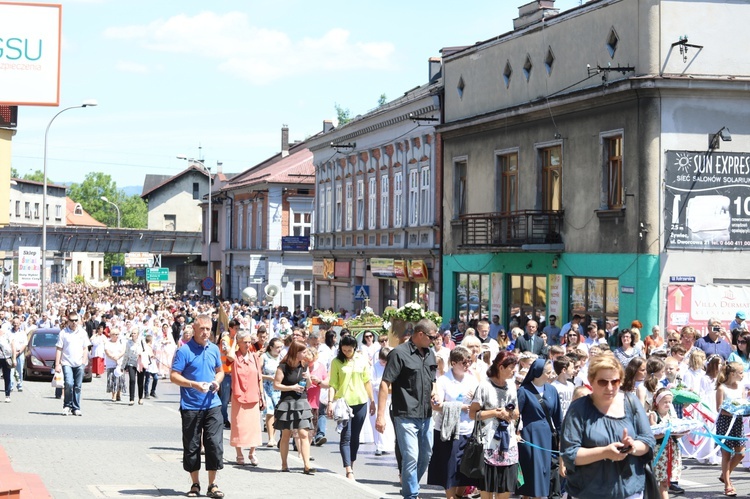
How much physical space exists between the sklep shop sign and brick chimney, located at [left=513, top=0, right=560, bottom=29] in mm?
21571

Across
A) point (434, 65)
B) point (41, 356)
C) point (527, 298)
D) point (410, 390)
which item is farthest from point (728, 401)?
point (434, 65)

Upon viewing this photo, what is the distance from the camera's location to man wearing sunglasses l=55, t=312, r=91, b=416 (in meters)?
21.9

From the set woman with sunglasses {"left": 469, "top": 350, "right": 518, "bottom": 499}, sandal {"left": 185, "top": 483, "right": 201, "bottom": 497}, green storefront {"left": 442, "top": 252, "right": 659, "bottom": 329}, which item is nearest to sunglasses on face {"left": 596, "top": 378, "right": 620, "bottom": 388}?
woman with sunglasses {"left": 469, "top": 350, "right": 518, "bottom": 499}

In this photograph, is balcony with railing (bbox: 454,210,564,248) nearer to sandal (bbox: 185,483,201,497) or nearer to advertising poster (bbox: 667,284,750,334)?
advertising poster (bbox: 667,284,750,334)

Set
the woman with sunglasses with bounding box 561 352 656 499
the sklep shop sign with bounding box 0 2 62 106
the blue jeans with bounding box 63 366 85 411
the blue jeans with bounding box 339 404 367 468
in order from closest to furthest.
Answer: the woman with sunglasses with bounding box 561 352 656 499 → the blue jeans with bounding box 339 404 367 468 → the sklep shop sign with bounding box 0 2 62 106 → the blue jeans with bounding box 63 366 85 411

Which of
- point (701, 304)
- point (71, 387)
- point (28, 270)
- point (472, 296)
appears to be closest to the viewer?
point (71, 387)

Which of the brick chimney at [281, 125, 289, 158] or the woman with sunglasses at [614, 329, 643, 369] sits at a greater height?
the brick chimney at [281, 125, 289, 158]

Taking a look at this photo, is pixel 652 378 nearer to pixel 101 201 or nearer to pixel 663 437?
pixel 663 437

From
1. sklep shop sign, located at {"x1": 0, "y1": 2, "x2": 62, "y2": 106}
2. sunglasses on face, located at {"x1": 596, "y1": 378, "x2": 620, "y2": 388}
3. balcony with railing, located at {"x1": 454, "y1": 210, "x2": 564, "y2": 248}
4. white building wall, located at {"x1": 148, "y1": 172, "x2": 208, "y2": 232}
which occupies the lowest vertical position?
sunglasses on face, located at {"x1": 596, "y1": 378, "x2": 620, "y2": 388}

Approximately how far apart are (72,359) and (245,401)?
8.14 metres

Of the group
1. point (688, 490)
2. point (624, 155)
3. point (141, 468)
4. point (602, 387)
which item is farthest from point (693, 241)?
point (602, 387)

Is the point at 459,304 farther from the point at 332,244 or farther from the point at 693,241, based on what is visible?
the point at 332,244

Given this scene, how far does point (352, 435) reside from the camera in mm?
14680

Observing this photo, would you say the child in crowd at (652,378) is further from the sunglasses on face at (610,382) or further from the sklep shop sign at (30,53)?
the sklep shop sign at (30,53)
